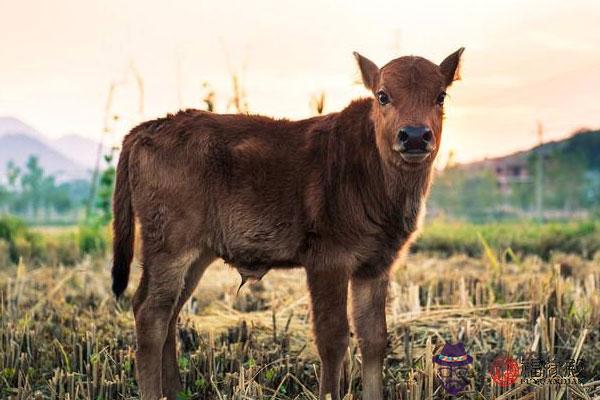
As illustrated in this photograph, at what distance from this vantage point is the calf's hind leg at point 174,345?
19.5 feet

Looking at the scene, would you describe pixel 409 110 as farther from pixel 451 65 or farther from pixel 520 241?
pixel 520 241

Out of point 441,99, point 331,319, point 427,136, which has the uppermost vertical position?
point 441,99

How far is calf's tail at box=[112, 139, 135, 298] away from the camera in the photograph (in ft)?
19.8

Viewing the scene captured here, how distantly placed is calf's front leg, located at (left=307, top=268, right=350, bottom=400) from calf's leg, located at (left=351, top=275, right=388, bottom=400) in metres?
→ 0.39

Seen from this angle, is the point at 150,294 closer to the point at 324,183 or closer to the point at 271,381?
the point at 271,381

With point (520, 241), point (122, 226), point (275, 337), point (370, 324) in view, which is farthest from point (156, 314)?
point (520, 241)

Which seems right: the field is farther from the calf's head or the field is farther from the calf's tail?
the calf's head

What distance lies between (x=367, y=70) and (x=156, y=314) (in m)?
2.40

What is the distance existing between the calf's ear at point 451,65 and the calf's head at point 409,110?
2 cm

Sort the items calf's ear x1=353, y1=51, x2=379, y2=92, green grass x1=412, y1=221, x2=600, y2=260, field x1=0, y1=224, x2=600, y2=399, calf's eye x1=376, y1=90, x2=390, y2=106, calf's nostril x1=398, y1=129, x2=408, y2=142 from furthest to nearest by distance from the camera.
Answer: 1. green grass x1=412, y1=221, x2=600, y2=260
2. calf's ear x1=353, y1=51, x2=379, y2=92
3. field x1=0, y1=224, x2=600, y2=399
4. calf's eye x1=376, y1=90, x2=390, y2=106
5. calf's nostril x1=398, y1=129, x2=408, y2=142


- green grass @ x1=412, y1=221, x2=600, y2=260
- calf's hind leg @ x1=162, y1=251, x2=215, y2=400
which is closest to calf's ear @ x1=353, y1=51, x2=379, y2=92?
calf's hind leg @ x1=162, y1=251, x2=215, y2=400

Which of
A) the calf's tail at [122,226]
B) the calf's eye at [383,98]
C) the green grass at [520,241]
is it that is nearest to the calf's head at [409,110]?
the calf's eye at [383,98]

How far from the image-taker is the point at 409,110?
17.3 feet

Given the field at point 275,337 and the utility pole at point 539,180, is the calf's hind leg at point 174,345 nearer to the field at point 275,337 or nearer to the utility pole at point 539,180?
the field at point 275,337
